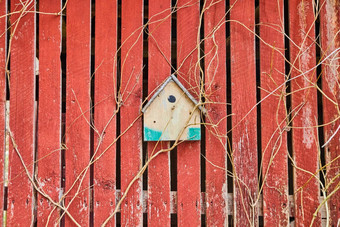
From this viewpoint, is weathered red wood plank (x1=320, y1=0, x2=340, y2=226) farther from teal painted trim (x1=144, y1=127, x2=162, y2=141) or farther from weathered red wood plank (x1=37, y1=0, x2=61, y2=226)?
weathered red wood plank (x1=37, y1=0, x2=61, y2=226)

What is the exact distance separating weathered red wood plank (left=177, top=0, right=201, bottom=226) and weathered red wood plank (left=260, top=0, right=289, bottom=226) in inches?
16.9

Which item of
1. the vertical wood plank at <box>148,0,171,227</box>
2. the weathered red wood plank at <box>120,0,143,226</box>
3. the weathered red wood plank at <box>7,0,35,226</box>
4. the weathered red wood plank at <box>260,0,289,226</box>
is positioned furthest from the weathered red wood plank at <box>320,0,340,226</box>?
the weathered red wood plank at <box>7,0,35,226</box>

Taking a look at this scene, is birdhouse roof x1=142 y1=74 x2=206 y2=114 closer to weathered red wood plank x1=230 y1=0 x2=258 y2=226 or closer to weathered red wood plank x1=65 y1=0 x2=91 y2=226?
weathered red wood plank x1=230 y1=0 x2=258 y2=226

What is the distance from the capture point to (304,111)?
2104 millimetres

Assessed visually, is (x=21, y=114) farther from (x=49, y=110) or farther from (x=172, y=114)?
(x=172, y=114)

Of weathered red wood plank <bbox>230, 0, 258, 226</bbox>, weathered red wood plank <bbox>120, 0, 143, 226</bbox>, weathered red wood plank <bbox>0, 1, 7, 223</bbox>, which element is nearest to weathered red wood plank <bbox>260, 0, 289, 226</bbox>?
weathered red wood plank <bbox>230, 0, 258, 226</bbox>

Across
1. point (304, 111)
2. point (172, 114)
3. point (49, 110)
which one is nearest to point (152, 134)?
point (172, 114)

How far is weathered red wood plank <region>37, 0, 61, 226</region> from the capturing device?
206 centimetres

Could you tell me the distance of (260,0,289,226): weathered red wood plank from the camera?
2.06m

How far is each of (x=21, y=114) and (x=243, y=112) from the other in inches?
56.0

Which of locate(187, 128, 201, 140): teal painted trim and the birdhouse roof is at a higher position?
the birdhouse roof

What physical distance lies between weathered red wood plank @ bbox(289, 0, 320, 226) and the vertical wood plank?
2.65ft

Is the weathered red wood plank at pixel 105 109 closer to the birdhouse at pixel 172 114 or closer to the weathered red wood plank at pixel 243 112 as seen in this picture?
the birdhouse at pixel 172 114

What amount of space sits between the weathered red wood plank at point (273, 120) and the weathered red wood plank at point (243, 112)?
2.7 inches
